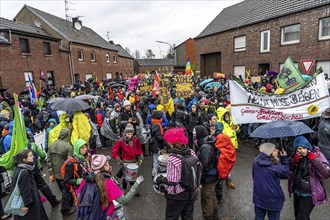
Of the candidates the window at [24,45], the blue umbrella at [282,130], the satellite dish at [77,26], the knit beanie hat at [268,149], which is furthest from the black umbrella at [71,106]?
the satellite dish at [77,26]

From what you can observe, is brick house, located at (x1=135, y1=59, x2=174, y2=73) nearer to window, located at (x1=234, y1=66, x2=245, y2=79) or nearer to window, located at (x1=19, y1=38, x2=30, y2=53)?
window, located at (x1=234, y1=66, x2=245, y2=79)

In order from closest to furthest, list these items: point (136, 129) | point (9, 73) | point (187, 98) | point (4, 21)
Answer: point (136, 129)
point (187, 98)
point (9, 73)
point (4, 21)

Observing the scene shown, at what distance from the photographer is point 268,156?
2.99 m

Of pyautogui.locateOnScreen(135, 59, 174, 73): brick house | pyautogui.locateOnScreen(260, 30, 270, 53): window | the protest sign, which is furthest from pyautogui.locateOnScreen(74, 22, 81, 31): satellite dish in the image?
pyautogui.locateOnScreen(135, 59, 174, 73): brick house

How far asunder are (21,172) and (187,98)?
7.01m

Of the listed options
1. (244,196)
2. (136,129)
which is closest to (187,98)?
(136,129)

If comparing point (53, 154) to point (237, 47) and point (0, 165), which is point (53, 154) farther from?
point (237, 47)

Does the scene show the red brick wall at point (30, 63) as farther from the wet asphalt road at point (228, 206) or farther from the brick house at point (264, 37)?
the brick house at point (264, 37)

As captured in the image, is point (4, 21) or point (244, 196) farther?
point (4, 21)

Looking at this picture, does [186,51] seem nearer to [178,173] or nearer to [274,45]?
[274,45]

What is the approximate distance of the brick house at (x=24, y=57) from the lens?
15.6 metres

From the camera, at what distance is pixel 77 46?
24672 mm

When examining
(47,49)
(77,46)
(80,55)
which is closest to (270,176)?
(47,49)

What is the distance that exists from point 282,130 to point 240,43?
1834 cm
